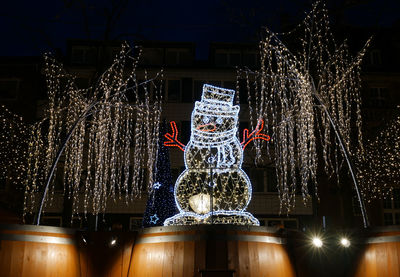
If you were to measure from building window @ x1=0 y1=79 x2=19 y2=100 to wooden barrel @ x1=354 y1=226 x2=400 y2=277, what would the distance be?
1911 centimetres

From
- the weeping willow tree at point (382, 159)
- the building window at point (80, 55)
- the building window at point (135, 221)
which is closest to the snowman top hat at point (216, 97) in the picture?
the weeping willow tree at point (382, 159)

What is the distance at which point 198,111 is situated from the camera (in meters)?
8.60

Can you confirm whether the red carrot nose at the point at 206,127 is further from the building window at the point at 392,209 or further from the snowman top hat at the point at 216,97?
the building window at the point at 392,209

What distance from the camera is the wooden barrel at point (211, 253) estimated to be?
5.74 metres

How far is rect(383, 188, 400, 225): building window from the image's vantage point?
21.1m

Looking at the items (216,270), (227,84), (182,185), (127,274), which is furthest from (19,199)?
(216,270)

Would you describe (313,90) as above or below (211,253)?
above

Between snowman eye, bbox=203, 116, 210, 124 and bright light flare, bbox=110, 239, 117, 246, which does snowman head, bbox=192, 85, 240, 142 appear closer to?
snowman eye, bbox=203, 116, 210, 124

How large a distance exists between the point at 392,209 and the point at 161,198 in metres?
13.3

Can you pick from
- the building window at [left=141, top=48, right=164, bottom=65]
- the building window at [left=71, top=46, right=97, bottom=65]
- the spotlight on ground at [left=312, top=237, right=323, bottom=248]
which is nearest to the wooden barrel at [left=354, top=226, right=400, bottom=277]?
the spotlight on ground at [left=312, top=237, right=323, bottom=248]

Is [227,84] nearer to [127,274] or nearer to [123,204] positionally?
[123,204]

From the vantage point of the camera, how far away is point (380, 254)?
6.00m

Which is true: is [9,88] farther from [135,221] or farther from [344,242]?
[344,242]

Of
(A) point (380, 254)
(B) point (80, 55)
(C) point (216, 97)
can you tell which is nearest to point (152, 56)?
(B) point (80, 55)
